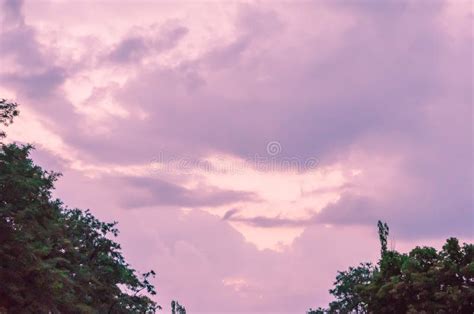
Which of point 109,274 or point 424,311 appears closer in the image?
point 424,311

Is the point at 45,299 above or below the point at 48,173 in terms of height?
below

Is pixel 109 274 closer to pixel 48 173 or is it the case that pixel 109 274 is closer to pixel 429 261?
pixel 48 173

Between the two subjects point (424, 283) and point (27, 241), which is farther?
point (424, 283)

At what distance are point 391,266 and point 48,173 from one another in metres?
28.8

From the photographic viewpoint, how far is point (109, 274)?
7244 centimetres

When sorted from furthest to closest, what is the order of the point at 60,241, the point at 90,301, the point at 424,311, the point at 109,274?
1. the point at 109,274
2. the point at 90,301
3. the point at 60,241
4. the point at 424,311

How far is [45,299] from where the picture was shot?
48344mm

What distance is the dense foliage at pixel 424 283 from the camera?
2073 inches

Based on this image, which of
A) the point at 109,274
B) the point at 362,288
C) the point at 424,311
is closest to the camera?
the point at 424,311

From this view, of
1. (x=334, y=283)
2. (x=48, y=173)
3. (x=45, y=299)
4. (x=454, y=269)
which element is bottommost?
(x=45, y=299)

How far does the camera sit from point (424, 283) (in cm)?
5472

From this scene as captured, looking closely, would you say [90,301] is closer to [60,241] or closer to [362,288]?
[60,241]

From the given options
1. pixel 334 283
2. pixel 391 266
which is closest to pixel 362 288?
pixel 391 266

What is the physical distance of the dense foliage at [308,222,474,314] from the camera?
173ft
